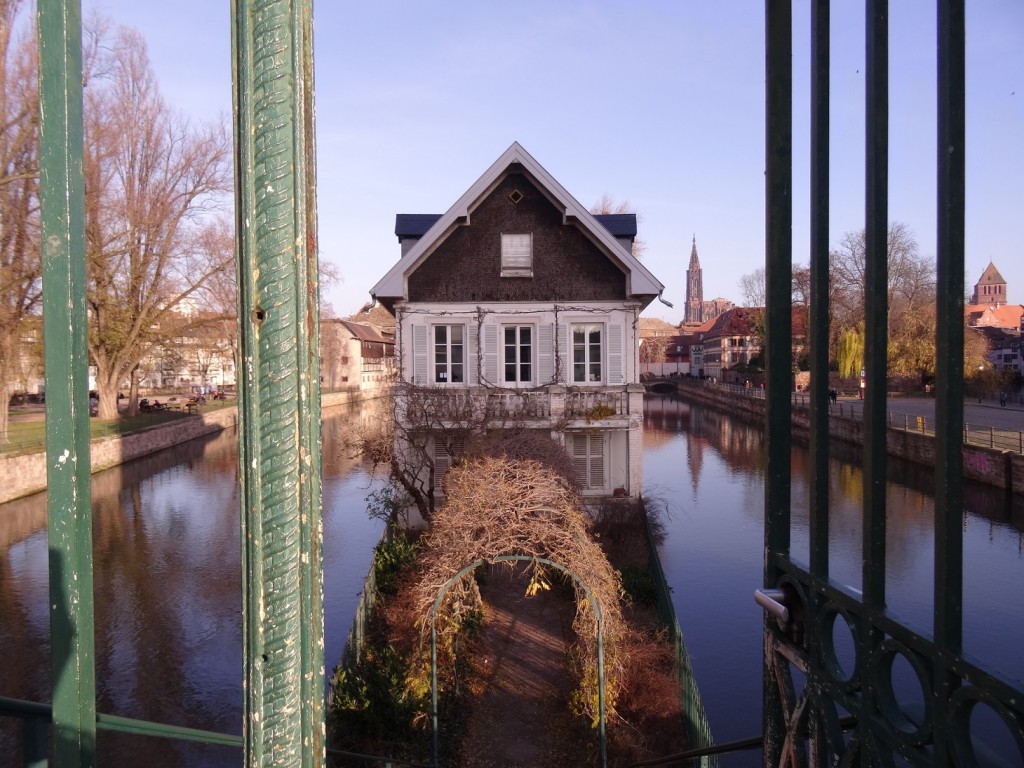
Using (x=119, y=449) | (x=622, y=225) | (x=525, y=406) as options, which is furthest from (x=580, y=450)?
(x=119, y=449)

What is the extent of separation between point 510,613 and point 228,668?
4.37m

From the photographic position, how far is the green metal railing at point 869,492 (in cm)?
140

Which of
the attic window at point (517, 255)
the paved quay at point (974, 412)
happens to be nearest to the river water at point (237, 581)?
the attic window at point (517, 255)

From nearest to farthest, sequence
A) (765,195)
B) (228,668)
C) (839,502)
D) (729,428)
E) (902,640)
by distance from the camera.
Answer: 1. (902,640)
2. (765,195)
3. (228,668)
4. (839,502)
5. (729,428)

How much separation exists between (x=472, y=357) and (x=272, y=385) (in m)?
15.4

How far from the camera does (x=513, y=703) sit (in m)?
8.89

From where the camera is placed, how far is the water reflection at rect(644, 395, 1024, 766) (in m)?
10.2

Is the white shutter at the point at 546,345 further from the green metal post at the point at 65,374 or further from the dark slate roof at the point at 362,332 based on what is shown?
the dark slate roof at the point at 362,332

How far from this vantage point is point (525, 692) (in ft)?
30.1

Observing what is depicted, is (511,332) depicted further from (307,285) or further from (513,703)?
(307,285)

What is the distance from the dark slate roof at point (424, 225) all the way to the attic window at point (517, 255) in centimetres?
366

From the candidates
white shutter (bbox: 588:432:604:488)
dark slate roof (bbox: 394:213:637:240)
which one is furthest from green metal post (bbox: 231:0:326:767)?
dark slate roof (bbox: 394:213:637:240)

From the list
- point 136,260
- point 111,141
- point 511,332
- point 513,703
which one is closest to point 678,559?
point 511,332

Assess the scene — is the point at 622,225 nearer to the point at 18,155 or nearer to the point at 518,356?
the point at 518,356
